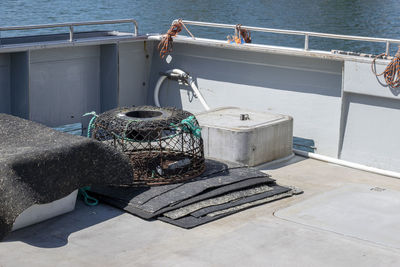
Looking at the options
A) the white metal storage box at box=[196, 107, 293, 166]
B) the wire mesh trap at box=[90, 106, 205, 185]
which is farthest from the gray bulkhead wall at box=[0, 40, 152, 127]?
the white metal storage box at box=[196, 107, 293, 166]

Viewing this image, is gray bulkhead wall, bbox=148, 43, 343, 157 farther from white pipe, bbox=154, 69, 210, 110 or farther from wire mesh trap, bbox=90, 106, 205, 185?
wire mesh trap, bbox=90, 106, 205, 185

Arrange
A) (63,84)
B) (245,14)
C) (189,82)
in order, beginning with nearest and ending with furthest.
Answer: (63,84)
(189,82)
(245,14)

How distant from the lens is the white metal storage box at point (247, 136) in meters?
10.6

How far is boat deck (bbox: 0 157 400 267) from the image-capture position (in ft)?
23.8

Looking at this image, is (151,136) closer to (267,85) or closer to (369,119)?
(267,85)

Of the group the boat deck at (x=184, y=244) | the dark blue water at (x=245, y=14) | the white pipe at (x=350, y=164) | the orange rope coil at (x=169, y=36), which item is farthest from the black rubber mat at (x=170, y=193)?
the dark blue water at (x=245, y=14)

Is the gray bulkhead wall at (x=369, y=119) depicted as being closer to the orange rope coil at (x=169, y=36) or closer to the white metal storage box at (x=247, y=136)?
the white metal storage box at (x=247, y=136)

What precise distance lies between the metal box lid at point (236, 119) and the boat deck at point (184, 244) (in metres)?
2.09

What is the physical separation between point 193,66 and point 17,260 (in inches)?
281

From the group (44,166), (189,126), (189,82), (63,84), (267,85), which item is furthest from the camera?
(189,82)

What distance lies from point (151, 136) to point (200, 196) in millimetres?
1167

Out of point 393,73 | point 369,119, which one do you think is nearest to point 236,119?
point 369,119

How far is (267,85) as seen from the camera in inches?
493

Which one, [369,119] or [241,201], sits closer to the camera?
[241,201]
